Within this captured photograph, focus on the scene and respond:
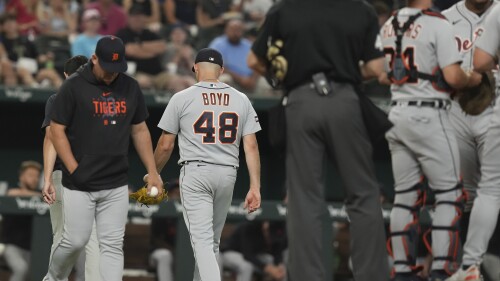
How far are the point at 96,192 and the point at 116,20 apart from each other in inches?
301

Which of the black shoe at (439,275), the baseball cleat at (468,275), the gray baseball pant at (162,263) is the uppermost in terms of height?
the baseball cleat at (468,275)

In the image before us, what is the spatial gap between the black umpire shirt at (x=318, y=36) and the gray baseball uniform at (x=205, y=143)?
3.83 feet

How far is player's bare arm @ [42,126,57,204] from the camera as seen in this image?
23.4 ft

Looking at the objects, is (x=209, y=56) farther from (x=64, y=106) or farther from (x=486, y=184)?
(x=486, y=184)

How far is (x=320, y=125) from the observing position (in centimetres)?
580

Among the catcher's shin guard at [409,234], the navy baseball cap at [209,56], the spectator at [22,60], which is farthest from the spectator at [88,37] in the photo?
the catcher's shin guard at [409,234]

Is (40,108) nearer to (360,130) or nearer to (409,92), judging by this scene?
(409,92)

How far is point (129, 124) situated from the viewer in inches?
281

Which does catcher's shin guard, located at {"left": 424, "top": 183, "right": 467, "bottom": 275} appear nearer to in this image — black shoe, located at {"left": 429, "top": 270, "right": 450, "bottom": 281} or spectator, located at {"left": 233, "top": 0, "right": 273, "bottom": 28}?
black shoe, located at {"left": 429, "top": 270, "right": 450, "bottom": 281}

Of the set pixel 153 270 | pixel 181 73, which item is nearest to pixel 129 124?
pixel 153 270

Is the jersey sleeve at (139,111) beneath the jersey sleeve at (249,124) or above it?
above

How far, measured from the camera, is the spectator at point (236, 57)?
42.6 feet

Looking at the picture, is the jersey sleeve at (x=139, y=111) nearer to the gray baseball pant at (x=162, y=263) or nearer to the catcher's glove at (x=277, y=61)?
the catcher's glove at (x=277, y=61)

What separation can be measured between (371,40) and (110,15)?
8.87 metres
